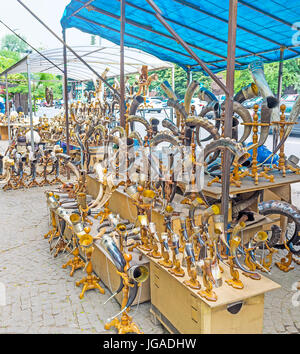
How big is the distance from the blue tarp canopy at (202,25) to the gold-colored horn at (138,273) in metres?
3.08

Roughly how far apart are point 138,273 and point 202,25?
12.1ft

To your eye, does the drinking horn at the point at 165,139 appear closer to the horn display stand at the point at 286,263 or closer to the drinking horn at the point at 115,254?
the drinking horn at the point at 115,254

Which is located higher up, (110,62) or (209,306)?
(110,62)

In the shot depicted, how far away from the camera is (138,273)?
232 centimetres

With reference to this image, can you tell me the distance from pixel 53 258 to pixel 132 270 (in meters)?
1.76

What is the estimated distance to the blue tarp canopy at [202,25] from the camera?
3.98 m

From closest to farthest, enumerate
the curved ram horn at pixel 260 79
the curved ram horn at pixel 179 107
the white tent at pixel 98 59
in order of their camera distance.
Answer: the curved ram horn at pixel 260 79 < the curved ram horn at pixel 179 107 < the white tent at pixel 98 59

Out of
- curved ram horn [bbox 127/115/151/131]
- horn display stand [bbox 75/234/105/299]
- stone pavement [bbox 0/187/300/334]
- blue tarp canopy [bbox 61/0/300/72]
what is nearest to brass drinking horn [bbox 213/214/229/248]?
stone pavement [bbox 0/187/300/334]

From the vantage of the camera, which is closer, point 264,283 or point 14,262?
point 264,283

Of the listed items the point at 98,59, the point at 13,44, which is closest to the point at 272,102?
the point at 98,59

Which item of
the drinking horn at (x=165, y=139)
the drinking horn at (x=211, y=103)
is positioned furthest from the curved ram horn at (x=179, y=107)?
the drinking horn at (x=165, y=139)
